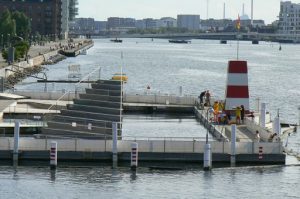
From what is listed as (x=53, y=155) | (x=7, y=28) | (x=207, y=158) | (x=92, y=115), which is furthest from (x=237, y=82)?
(x=7, y=28)

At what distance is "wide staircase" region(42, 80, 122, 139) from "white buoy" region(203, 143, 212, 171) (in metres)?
5.58

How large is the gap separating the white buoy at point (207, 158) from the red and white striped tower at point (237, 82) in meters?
10.7

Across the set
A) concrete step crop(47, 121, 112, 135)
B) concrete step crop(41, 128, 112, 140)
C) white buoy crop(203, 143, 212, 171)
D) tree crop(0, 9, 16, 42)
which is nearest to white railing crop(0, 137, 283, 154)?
white buoy crop(203, 143, 212, 171)

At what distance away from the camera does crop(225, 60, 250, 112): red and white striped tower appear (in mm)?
50938

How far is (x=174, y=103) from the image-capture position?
214 ft

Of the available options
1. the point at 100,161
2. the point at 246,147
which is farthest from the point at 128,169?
the point at 246,147

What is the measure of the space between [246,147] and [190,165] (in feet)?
8.99

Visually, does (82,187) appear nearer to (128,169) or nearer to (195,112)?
(128,169)

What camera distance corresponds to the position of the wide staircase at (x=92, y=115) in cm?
4494

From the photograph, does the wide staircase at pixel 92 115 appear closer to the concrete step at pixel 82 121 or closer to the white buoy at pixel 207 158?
the concrete step at pixel 82 121

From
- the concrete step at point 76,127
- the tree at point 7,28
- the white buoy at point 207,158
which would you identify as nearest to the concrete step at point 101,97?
the concrete step at point 76,127

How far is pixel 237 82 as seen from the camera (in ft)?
168

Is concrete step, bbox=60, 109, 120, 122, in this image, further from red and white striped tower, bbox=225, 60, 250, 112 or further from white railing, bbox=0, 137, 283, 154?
red and white striped tower, bbox=225, 60, 250, 112

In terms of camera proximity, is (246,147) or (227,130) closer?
(246,147)
